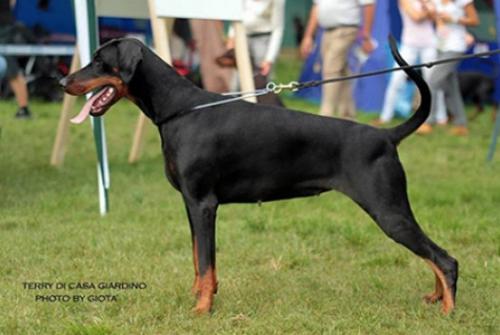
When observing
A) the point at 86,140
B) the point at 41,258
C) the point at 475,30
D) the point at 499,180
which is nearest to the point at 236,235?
the point at 41,258

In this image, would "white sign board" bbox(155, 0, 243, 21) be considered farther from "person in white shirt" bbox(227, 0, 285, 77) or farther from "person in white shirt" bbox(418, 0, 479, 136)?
"person in white shirt" bbox(418, 0, 479, 136)

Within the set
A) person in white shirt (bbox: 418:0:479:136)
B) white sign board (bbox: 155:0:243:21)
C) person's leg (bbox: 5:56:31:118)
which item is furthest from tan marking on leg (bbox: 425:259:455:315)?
person's leg (bbox: 5:56:31:118)

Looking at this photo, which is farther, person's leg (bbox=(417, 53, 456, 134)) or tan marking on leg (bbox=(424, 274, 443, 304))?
person's leg (bbox=(417, 53, 456, 134))

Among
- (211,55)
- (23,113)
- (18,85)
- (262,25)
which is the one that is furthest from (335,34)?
(23,113)

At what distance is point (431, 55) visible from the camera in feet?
35.5

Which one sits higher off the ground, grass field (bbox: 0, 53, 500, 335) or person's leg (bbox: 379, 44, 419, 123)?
grass field (bbox: 0, 53, 500, 335)

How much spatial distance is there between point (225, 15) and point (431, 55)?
15.5 ft

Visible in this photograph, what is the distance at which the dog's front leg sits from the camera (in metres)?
4.39

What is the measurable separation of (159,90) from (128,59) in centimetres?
24

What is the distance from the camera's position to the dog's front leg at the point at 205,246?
4.39m

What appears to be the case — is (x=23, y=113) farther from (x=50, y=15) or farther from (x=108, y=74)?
(x=108, y=74)

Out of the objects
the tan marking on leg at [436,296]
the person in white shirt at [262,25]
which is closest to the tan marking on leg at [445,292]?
the tan marking on leg at [436,296]

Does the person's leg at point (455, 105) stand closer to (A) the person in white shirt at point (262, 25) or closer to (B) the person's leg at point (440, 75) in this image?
(B) the person's leg at point (440, 75)

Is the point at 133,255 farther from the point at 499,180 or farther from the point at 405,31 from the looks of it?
the point at 405,31
